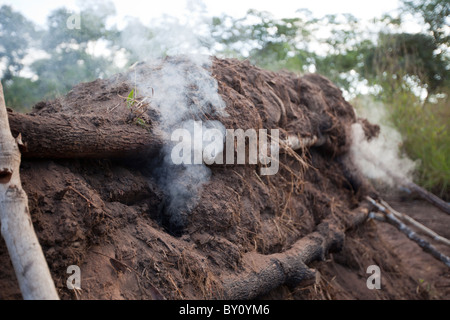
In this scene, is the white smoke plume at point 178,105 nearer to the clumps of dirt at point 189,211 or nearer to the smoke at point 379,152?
the clumps of dirt at point 189,211

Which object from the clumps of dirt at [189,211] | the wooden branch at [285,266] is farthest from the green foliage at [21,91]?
the wooden branch at [285,266]

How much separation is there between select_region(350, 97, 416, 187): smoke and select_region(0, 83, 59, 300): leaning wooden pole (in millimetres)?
3680

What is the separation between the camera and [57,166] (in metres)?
1.82

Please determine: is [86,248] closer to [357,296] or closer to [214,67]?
[214,67]

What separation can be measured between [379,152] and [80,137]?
4621mm

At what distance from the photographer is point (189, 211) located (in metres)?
2.14

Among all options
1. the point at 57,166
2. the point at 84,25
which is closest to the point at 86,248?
the point at 57,166

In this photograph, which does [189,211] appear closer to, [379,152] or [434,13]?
[379,152]

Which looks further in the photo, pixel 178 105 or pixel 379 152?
pixel 379 152

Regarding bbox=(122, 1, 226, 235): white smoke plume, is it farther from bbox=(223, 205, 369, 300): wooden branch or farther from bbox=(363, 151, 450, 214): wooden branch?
bbox=(363, 151, 450, 214): wooden branch

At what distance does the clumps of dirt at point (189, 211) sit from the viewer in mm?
1674

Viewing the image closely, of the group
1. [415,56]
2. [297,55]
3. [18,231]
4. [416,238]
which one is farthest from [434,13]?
[18,231]

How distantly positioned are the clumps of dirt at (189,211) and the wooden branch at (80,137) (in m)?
0.08

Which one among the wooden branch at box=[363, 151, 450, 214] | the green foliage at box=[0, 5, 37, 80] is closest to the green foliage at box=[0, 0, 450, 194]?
the green foliage at box=[0, 5, 37, 80]
